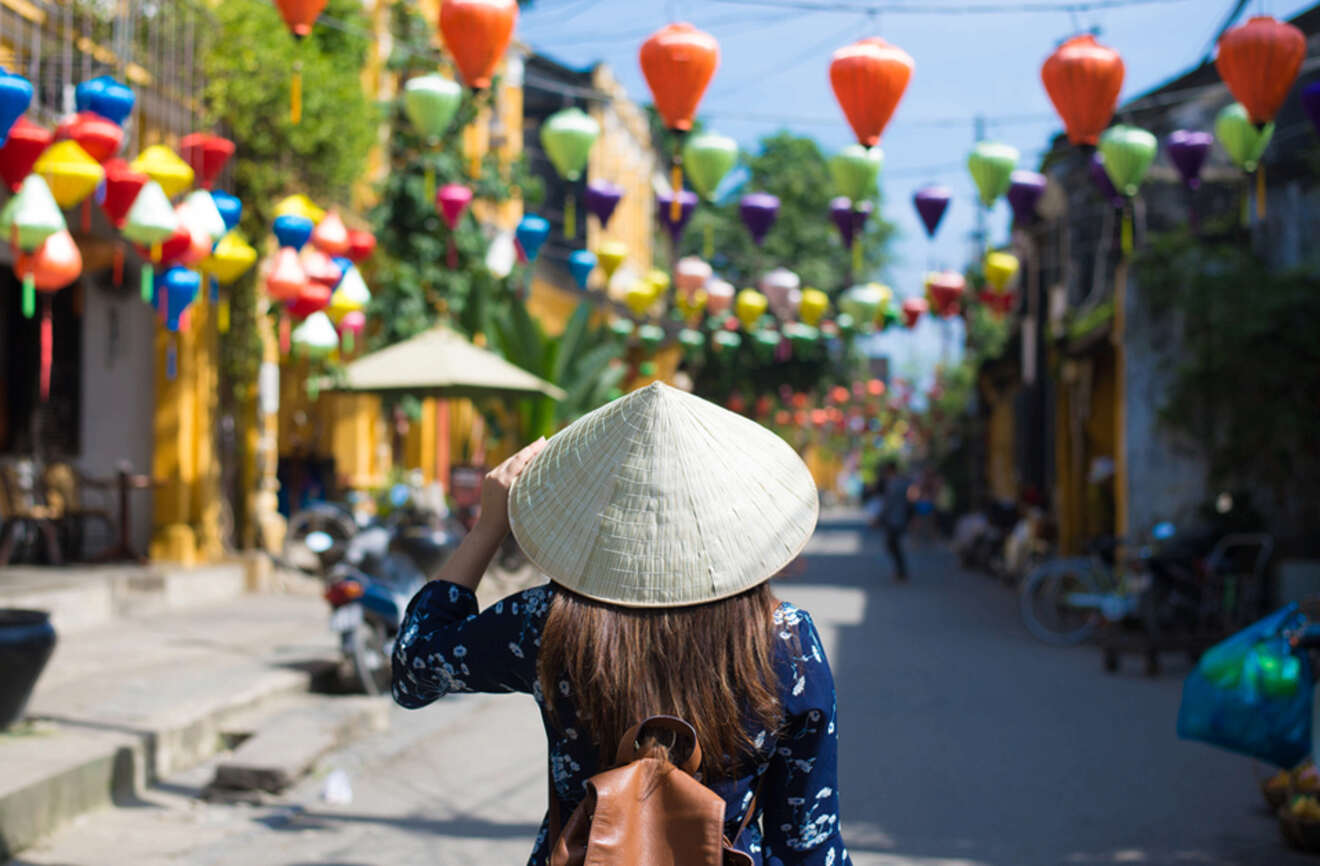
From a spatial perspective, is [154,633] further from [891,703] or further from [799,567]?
[799,567]

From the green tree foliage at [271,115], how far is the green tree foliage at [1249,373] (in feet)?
28.4

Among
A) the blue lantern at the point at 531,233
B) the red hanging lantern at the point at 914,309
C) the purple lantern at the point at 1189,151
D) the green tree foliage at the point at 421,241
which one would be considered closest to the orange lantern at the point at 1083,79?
the purple lantern at the point at 1189,151

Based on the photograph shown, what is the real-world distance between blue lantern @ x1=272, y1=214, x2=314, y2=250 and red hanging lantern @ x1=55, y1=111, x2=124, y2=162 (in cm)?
185

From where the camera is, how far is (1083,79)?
6.77 m

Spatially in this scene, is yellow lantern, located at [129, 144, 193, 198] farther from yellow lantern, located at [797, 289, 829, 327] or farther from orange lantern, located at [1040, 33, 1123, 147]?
yellow lantern, located at [797, 289, 829, 327]

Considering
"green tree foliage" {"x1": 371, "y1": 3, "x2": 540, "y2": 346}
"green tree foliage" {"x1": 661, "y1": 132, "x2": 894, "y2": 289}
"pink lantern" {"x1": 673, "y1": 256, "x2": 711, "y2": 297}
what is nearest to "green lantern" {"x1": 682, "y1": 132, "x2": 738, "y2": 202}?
"pink lantern" {"x1": 673, "y1": 256, "x2": 711, "y2": 297}

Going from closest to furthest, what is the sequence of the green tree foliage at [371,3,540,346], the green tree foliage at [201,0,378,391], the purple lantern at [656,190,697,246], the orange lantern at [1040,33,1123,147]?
the orange lantern at [1040,33,1123,147], the purple lantern at [656,190,697,246], the green tree foliage at [201,0,378,391], the green tree foliage at [371,3,540,346]

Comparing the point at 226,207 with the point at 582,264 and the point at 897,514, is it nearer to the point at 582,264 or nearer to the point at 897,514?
the point at 582,264

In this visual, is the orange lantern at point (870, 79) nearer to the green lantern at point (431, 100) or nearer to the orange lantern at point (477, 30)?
the orange lantern at point (477, 30)

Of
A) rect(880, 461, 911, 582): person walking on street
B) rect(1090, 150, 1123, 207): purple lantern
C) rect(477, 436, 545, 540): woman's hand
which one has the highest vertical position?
rect(1090, 150, 1123, 207): purple lantern

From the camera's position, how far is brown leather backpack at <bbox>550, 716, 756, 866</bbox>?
195 centimetres

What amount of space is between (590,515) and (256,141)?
1316 cm

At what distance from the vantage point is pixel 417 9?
18.6 metres

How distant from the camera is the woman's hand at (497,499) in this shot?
2.28 meters
